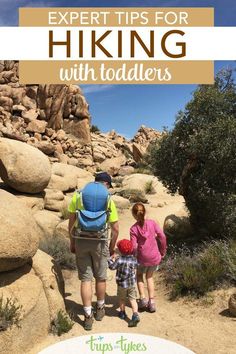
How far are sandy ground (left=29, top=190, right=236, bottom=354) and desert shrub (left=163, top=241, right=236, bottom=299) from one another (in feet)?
0.86

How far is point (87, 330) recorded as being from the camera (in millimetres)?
7301

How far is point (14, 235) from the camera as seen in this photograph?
689cm

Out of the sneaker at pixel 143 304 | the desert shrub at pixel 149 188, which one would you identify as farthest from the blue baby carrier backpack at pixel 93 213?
the desert shrub at pixel 149 188

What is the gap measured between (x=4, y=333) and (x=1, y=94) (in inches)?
1602

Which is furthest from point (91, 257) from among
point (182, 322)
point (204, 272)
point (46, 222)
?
A: point (46, 222)

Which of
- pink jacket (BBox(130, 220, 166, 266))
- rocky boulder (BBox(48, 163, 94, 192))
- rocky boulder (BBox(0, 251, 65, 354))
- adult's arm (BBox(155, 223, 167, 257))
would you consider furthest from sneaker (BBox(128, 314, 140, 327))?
rocky boulder (BBox(48, 163, 94, 192))

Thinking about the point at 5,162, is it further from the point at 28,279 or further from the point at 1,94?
the point at 1,94

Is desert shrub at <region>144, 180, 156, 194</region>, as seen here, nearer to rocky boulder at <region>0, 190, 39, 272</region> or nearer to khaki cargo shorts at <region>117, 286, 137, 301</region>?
khaki cargo shorts at <region>117, 286, 137, 301</region>

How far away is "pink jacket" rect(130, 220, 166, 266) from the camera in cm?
843

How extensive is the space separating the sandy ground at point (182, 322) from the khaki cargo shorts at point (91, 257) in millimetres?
972

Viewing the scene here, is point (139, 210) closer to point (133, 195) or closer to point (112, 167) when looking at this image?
point (133, 195)

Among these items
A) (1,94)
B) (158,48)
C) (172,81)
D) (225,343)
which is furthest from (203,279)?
(1,94)

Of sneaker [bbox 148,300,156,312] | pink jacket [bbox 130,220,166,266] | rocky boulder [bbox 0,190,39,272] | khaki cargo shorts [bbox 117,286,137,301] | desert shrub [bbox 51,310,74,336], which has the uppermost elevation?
rocky boulder [bbox 0,190,39,272]

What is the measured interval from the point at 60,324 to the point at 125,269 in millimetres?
1559
